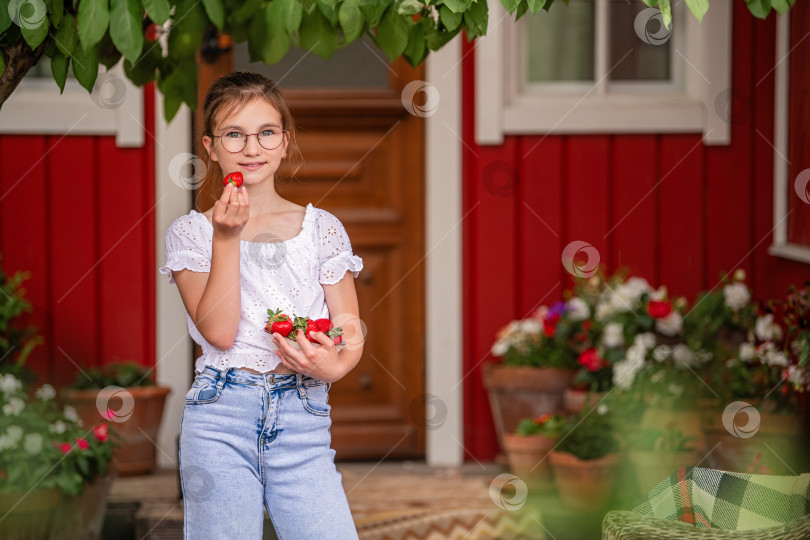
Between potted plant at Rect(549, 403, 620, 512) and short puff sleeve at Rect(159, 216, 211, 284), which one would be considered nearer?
short puff sleeve at Rect(159, 216, 211, 284)

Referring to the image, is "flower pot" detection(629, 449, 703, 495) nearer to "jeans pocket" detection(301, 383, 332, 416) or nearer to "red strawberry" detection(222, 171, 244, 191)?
"jeans pocket" detection(301, 383, 332, 416)

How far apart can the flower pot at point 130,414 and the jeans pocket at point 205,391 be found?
240 centimetres

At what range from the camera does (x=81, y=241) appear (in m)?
4.42

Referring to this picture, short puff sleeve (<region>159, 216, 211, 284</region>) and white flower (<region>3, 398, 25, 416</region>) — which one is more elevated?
short puff sleeve (<region>159, 216, 211, 284</region>)

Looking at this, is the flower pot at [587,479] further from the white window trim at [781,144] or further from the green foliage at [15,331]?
the green foliage at [15,331]

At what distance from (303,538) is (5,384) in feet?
6.30

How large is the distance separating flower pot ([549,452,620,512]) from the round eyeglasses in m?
2.27

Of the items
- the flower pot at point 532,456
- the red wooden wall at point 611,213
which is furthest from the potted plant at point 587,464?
the red wooden wall at point 611,213

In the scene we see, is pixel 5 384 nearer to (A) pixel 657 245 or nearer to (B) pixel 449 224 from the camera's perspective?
(B) pixel 449 224

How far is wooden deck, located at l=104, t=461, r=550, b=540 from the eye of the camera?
11.7 feet

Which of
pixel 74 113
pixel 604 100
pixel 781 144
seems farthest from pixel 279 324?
pixel 781 144

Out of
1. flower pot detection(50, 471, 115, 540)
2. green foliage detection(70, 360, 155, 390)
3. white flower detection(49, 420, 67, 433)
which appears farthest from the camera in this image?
green foliage detection(70, 360, 155, 390)

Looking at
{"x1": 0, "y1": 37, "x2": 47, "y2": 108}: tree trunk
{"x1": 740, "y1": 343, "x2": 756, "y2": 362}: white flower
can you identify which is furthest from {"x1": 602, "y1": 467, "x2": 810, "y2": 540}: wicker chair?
{"x1": 740, "y1": 343, "x2": 756, "y2": 362}: white flower

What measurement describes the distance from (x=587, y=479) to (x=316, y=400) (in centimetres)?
210
